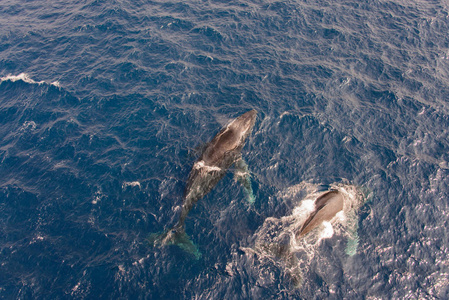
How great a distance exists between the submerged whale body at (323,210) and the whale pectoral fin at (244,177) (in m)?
5.26

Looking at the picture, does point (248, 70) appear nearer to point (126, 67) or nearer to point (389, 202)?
point (126, 67)

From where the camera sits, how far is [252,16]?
47.6 m

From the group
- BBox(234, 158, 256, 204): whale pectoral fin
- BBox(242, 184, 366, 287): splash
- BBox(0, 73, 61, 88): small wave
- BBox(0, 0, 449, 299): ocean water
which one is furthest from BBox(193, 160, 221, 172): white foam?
BBox(0, 73, 61, 88): small wave

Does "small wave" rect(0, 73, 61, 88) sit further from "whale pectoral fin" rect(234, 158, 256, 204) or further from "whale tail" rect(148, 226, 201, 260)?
"whale pectoral fin" rect(234, 158, 256, 204)

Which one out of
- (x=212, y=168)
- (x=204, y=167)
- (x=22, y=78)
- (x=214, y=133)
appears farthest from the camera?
(x=22, y=78)

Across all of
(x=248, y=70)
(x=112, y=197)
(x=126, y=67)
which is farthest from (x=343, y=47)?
(x=112, y=197)

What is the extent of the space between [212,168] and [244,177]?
339 cm

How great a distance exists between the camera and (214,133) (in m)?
31.8

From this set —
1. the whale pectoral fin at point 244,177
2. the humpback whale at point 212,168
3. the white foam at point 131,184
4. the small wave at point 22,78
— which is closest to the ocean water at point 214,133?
the white foam at point 131,184

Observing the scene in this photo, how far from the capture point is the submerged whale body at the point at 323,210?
76.4 ft

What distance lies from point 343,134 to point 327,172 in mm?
5891

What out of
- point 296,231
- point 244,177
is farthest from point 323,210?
point 244,177

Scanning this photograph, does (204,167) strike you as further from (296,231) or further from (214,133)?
(296,231)

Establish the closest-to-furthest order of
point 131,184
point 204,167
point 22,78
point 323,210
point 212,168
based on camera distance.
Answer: point 323,210 → point 131,184 → point 204,167 → point 212,168 → point 22,78
